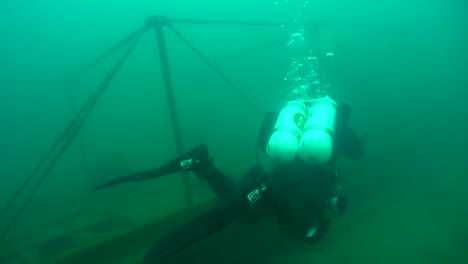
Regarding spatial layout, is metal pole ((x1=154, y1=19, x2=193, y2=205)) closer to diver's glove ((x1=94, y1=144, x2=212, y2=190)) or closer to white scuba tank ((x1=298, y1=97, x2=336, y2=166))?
diver's glove ((x1=94, y1=144, x2=212, y2=190))

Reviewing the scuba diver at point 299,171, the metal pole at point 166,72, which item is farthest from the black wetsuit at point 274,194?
the metal pole at point 166,72

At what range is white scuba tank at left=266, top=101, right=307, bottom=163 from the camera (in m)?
3.93

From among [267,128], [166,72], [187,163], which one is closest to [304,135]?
[267,128]

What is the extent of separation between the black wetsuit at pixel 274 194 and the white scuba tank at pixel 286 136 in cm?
18

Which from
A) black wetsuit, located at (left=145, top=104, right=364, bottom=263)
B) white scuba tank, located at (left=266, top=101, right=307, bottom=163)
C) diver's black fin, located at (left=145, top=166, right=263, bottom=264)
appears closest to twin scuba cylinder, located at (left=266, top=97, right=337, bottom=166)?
white scuba tank, located at (left=266, top=101, right=307, bottom=163)

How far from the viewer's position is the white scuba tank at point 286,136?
12.9ft

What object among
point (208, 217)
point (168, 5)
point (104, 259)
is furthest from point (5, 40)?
point (168, 5)

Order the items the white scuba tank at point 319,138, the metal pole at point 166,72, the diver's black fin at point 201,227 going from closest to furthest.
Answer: the diver's black fin at point 201,227 < the white scuba tank at point 319,138 < the metal pole at point 166,72

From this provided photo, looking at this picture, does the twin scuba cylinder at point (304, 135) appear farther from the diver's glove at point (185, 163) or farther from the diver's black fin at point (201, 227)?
the diver's black fin at point (201, 227)

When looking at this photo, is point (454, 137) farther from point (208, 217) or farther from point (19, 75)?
point (19, 75)

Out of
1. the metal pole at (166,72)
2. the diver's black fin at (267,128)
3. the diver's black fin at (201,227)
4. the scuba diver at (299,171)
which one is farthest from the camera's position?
the metal pole at (166,72)

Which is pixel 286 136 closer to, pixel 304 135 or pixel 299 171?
pixel 304 135

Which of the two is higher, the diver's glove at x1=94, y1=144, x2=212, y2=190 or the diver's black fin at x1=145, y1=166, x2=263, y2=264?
the diver's glove at x1=94, y1=144, x2=212, y2=190

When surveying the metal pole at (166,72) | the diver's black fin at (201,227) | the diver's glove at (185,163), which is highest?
the metal pole at (166,72)
